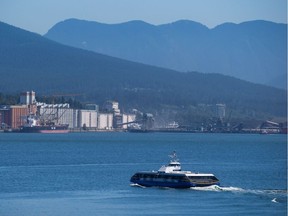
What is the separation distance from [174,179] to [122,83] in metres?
131

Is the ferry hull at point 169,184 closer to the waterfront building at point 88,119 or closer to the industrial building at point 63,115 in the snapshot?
the industrial building at point 63,115

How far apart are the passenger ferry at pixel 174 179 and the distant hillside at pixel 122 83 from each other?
334ft

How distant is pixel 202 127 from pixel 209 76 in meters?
44.4

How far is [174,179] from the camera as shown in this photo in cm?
3172

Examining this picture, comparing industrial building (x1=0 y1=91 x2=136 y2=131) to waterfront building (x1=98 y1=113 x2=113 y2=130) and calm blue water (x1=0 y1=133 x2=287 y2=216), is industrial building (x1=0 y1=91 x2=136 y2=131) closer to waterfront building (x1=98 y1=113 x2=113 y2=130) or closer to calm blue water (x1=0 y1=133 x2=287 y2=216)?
waterfront building (x1=98 y1=113 x2=113 y2=130)

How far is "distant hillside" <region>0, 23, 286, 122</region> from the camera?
493 feet

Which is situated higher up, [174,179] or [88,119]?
[88,119]

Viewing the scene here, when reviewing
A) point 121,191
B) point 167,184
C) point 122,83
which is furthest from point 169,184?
point 122,83

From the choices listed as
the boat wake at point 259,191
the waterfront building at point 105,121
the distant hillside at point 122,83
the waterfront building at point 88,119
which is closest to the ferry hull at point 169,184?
the boat wake at point 259,191

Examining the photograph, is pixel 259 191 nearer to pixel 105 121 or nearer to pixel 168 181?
pixel 168 181

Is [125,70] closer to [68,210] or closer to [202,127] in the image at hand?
[202,127]

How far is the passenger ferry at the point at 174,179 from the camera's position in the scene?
31.4m

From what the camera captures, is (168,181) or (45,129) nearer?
(168,181)

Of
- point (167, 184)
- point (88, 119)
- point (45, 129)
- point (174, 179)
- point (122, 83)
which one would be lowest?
point (167, 184)
